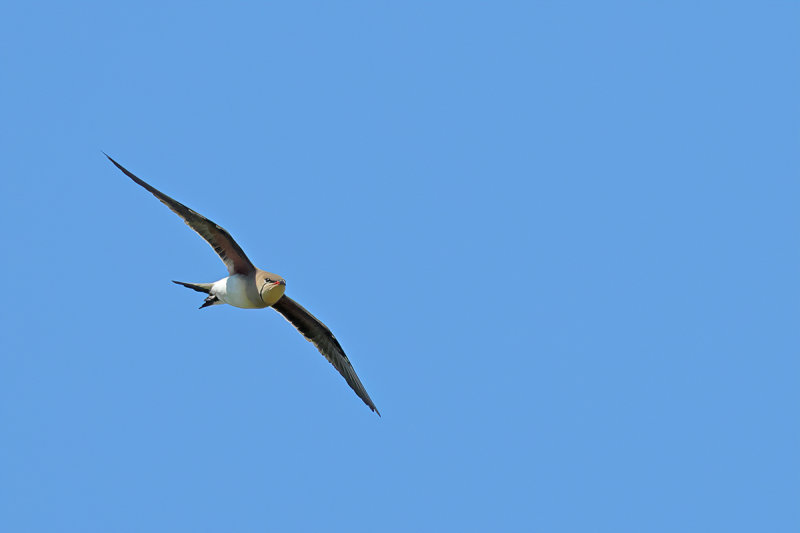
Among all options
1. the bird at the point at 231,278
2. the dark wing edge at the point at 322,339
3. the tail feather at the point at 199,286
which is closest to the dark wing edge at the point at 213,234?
the bird at the point at 231,278

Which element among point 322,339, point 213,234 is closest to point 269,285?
point 213,234

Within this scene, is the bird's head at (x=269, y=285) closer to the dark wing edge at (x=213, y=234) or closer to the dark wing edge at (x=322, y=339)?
the dark wing edge at (x=213, y=234)

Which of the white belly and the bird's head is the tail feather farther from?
the bird's head

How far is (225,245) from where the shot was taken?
63.4 ft

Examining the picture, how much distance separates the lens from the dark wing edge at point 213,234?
18.6m

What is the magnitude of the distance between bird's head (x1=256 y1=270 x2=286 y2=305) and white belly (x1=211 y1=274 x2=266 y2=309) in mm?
181

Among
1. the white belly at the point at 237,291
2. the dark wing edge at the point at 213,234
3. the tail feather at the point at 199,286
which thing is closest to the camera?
the dark wing edge at the point at 213,234

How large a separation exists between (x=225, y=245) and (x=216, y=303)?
162cm

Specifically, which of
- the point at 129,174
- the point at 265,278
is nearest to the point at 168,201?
the point at 129,174

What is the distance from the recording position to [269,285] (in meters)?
19.0

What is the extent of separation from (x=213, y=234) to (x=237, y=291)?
4.08 feet

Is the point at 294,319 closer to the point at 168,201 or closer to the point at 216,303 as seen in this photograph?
the point at 216,303

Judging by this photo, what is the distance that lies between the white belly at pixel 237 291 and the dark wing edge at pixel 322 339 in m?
1.60

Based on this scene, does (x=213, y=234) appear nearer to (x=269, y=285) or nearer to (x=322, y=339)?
(x=269, y=285)
